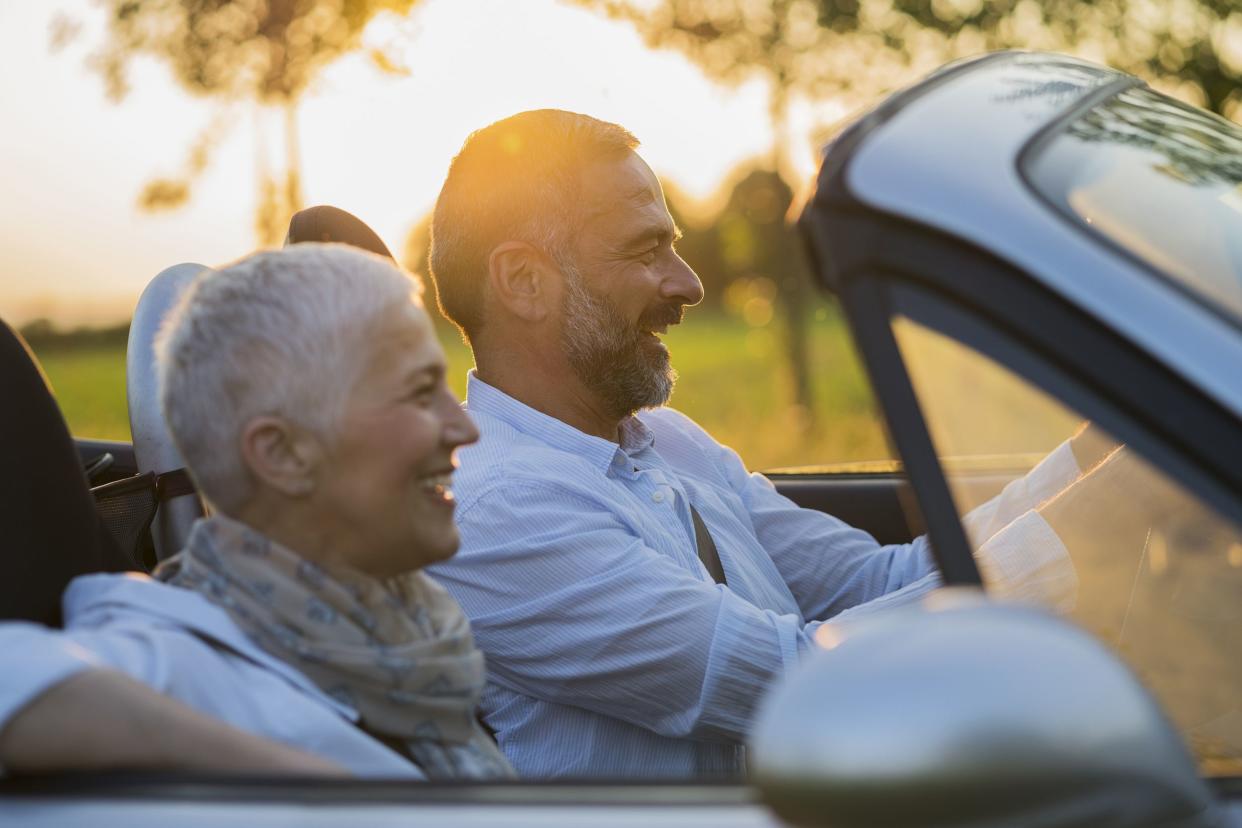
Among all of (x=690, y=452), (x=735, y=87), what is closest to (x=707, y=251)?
(x=735, y=87)

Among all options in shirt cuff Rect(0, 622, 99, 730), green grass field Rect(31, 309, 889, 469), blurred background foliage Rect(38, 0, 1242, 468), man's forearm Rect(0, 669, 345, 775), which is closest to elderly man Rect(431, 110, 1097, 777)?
green grass field Rect(31, 309, 889, 469)

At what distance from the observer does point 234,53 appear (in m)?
13.0

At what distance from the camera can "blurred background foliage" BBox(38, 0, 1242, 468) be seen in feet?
34.2

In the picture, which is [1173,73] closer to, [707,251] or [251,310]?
[251,310]

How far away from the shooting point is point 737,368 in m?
28.5

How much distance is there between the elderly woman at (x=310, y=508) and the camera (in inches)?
63.5

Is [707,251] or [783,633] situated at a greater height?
[783,633]

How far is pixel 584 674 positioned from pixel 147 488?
888mm

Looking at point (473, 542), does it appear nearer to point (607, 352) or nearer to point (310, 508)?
point (607, 352)

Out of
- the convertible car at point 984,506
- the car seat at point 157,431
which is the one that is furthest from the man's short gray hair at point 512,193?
the convertible car at point 984,506

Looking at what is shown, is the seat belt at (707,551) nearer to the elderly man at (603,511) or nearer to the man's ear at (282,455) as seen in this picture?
the elderly man at (603,511)

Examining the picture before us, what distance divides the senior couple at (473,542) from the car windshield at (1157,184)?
0.21 metres

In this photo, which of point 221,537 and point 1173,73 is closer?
point 221,537

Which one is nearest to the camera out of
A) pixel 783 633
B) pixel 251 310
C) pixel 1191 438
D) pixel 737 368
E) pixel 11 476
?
pixel 1191 438
